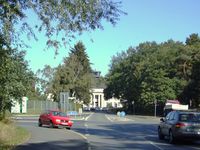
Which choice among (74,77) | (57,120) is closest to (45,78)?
(74,77)

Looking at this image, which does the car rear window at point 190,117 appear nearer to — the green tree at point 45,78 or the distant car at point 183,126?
the distant car at point 183,126

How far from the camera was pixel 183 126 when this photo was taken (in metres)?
24.5

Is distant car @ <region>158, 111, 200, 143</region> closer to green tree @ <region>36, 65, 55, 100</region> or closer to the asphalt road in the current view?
the asphalt road

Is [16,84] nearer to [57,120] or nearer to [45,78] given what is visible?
[57,120]

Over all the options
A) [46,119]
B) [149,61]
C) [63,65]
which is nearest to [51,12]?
[46,119]

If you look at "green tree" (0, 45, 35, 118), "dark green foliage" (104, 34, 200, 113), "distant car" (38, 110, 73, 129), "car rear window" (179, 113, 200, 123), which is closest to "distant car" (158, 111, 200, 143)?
"car rear window" (179, 113, 200, 123)

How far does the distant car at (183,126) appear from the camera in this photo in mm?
24469

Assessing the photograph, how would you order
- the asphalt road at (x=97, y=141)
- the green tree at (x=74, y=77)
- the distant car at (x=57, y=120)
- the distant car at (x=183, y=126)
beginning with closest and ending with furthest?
the asphalt road at (x=97, y=141) → the distant car at (x=183, y=126) → the distant car at (x=57, y=120) → the green tree at (x=74, y=77)

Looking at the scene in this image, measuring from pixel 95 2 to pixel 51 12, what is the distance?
1.18m

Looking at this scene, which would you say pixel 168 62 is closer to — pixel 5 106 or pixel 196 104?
pixel 196 104

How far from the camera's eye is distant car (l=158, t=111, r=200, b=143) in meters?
24.5

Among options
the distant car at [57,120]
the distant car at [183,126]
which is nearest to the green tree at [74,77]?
the distant car at [57,120]

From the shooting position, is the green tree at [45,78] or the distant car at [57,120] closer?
the distant car at [57,120]

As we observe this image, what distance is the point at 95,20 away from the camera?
1409 centimetres
